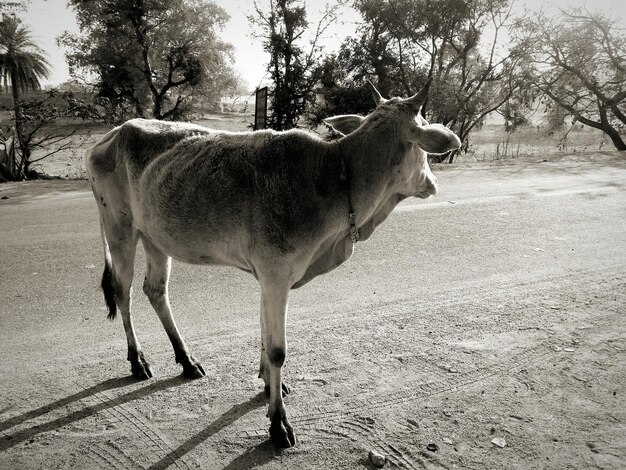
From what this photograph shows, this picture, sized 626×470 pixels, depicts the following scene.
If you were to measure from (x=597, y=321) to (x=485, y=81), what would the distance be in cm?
1956

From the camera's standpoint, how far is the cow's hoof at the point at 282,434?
322 centimetres

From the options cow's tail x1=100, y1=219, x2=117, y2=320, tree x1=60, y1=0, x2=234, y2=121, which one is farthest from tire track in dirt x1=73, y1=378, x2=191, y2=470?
tree x1=60, y1=0, x2=234, y2=121

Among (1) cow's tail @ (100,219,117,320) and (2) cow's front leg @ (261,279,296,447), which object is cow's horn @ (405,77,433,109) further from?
(1) cow's tail @ (100,219,117,320)

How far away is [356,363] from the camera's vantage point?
413 cm

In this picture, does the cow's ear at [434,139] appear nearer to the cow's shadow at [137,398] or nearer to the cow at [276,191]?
the cow at [276,191]

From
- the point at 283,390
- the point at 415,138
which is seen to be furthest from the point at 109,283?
the point at 415,138

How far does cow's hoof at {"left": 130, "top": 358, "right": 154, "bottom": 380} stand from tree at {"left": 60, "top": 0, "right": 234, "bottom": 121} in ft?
55.6

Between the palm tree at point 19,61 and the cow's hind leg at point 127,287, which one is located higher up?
the palm tree at point 19,61

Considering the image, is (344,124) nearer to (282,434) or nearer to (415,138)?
(415,138)

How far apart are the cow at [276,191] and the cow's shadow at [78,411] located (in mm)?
849

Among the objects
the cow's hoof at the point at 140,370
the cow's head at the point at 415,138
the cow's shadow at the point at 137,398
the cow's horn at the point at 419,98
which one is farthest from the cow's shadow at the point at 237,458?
the cow's horn at the point at 419,98

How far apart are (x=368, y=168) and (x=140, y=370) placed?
2.37 meters

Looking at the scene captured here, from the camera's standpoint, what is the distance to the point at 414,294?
18.0ft

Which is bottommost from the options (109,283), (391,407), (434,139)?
(391,407)
